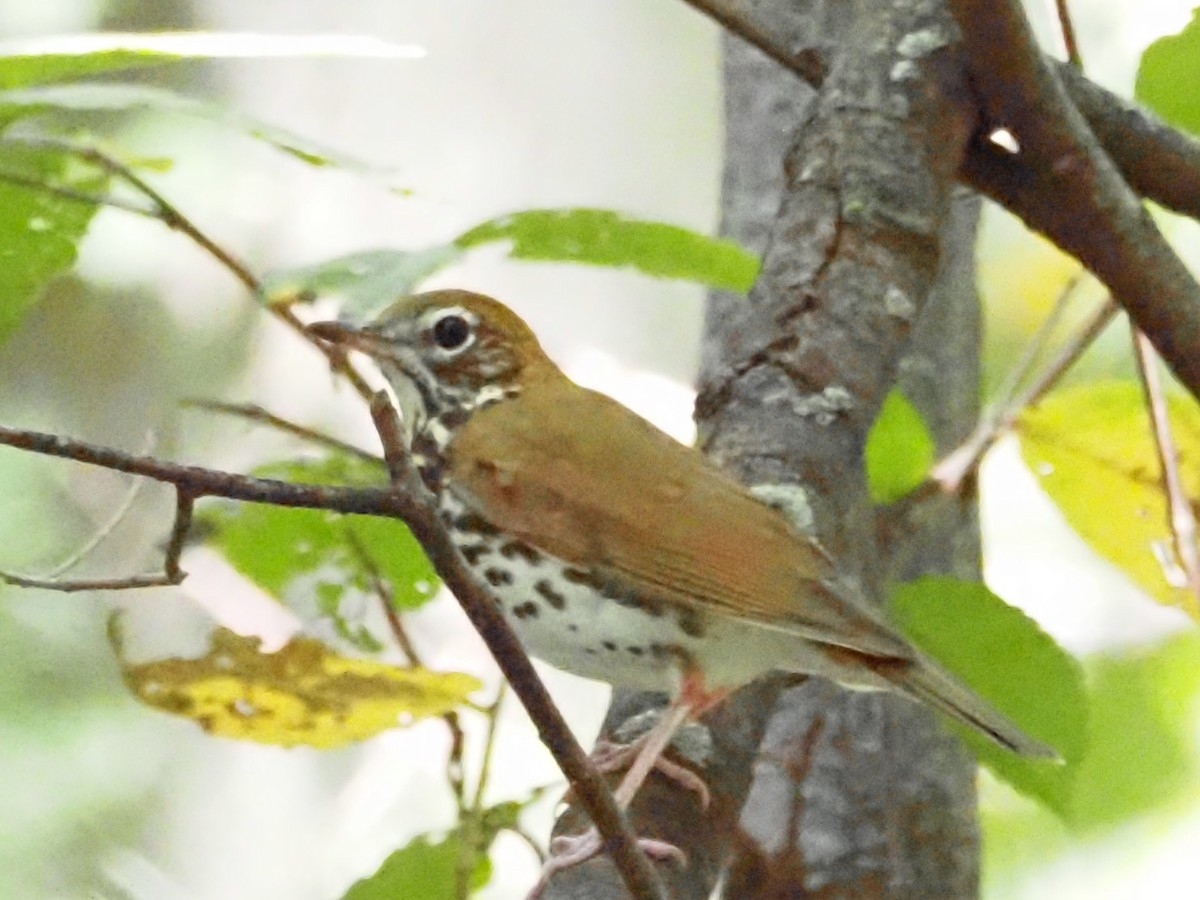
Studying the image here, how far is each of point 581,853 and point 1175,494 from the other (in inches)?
16.3

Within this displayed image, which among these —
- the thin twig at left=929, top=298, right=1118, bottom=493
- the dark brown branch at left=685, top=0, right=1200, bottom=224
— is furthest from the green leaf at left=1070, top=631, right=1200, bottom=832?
the dark brown branch at left=685, top=0, right=1200, bottom=224

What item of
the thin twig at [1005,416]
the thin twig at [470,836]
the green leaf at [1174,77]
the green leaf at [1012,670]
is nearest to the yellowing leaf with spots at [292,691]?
the thin twig at [470,836]

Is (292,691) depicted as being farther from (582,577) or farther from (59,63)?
(59,63)

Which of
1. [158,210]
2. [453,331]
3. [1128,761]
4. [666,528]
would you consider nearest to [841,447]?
[666,528]

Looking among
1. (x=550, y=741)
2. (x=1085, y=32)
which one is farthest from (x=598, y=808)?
(x=1085, y=32)

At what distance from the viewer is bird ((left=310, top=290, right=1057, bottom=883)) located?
0.61m

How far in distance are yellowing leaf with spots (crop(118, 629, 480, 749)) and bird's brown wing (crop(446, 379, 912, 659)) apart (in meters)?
0.09

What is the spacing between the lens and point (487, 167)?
1.94 metres

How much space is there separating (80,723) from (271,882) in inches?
12.4

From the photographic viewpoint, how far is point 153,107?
0.53 meters

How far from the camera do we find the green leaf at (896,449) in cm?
78

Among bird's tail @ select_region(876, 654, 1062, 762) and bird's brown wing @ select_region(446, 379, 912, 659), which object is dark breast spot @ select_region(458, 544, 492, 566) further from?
bird's tail @ select_region(876, 654, 1062, 762)

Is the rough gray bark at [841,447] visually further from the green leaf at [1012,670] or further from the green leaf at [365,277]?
the green leaf at [365,277]

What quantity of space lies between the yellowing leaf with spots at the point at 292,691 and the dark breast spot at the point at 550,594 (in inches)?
2.1
